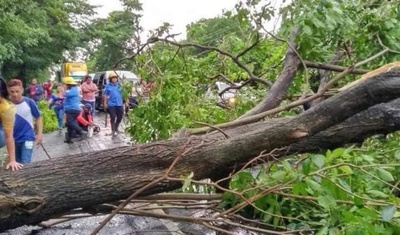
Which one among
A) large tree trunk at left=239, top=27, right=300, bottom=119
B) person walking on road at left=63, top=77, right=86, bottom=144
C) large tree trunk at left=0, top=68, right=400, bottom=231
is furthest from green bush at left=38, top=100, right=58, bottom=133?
large tree trunk at left=0, top=68, right=400, bottom=231

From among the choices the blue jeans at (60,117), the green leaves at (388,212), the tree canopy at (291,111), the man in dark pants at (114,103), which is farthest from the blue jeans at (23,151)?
the blue jeans at (60,117)

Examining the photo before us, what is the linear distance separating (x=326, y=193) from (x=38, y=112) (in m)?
4.88

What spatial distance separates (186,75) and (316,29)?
7.09ft

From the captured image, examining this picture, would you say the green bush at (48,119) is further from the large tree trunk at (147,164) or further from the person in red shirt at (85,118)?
the large tree trunk at (147,164)

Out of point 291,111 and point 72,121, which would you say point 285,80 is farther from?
point 72,121

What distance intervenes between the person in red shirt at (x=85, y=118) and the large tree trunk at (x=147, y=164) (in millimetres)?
10298

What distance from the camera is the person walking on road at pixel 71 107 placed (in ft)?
44.0

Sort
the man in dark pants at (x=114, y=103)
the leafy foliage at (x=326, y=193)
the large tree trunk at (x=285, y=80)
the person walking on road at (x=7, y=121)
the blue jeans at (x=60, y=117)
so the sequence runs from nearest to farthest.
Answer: the leafy foliage at (x=326, y=193) → the large tree trunk at (x=285, y=80) → the person walking on road at (x=7, y=121) → the man in dark pants at (x=114, y=103) → the blue jeans at (x=60, y=117)

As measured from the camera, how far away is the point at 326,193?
342 cm

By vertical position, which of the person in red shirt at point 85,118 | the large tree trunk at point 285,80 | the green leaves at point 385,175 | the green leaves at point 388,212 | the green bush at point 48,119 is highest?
the large tree trunk at point 285,80

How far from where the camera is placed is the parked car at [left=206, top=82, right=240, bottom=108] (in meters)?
7.20

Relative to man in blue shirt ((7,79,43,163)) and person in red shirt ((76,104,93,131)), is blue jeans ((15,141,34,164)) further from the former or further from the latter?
person in red shirt ((76,104,93,131))

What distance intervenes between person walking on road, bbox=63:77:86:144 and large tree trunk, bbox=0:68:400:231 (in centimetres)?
977

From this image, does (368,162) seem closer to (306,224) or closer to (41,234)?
(306,224)
